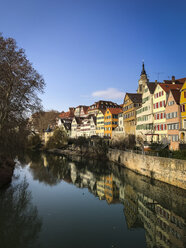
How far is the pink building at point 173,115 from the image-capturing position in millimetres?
28922

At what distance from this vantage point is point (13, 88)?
18438 mm

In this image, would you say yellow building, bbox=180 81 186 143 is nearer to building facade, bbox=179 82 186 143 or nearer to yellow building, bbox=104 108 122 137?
building facade, bbox=179 82 186 143

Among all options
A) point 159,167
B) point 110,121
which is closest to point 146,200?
point 159,167

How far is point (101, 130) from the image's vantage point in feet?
208

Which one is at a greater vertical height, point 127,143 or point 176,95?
point 176,95

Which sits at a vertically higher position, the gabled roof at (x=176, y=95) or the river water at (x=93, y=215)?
the gabled roof at (x=176, y=95)

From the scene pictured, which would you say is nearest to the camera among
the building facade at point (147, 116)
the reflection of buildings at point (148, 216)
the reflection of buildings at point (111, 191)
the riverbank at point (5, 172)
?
the reflection of buildings at point (148, 216)

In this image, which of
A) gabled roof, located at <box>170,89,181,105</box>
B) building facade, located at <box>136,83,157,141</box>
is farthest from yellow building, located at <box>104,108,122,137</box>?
gabled roof, located at <box>170,89,181,105</box>

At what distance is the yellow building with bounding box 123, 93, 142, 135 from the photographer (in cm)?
4528

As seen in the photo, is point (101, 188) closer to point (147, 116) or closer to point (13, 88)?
point (13, 88)

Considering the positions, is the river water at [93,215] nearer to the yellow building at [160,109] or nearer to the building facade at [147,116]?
the yellow building at [160,109]

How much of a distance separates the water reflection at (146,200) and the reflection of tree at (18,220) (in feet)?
19.2

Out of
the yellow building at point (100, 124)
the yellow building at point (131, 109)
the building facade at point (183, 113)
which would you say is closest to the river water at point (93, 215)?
the building facade at point (183, 113)

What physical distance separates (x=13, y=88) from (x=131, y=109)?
32173 millimetres
